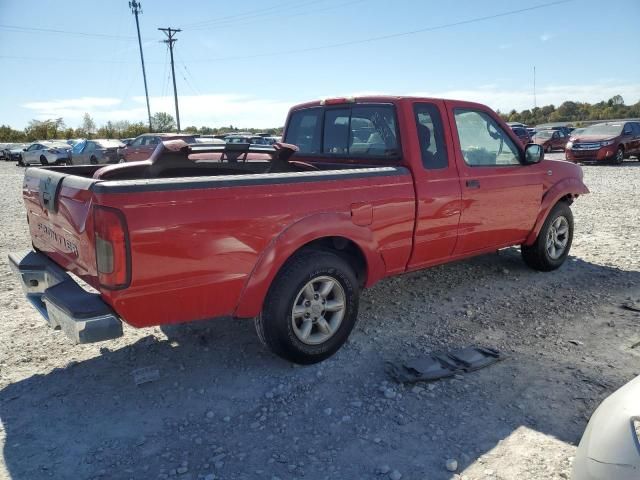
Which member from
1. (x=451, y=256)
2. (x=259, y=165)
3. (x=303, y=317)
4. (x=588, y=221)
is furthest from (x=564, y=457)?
(x=588, y=221)

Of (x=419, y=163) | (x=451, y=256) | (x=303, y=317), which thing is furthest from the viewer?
(x=451, y=256)

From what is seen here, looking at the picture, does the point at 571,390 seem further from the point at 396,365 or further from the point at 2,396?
the point at 2,396

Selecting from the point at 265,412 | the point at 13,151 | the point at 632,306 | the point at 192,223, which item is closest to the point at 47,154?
the point at 13,151

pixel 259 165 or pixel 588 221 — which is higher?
pixel 259 165

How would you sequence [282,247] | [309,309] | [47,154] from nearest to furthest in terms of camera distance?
[282,247]
[309,309]
[47,154]

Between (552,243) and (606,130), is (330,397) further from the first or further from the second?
(606,130)

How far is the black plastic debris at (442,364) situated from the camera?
335 cm

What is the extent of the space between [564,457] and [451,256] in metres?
2.14

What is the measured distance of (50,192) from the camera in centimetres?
324

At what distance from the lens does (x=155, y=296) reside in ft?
9.16

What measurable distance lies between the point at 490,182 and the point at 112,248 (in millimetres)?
3370

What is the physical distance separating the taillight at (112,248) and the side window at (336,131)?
2442 mm

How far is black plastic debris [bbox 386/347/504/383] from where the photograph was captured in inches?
132

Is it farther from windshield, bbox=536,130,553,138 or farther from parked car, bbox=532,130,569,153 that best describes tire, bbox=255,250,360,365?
windshield, bbox=536,130,553,138
